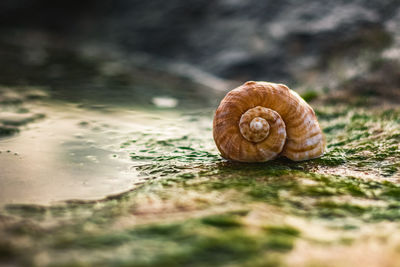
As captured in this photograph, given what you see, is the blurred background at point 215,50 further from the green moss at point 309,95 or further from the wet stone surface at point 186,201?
the wet stone surface at point 186,201

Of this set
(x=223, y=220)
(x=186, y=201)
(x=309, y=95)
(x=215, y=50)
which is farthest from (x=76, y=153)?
(x=215, y=50)

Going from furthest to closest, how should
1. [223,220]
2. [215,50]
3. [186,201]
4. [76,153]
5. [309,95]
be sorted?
1. [215,50]
2. [309,95]
3. [76,153]
4. [186,201]
5. [223,220]

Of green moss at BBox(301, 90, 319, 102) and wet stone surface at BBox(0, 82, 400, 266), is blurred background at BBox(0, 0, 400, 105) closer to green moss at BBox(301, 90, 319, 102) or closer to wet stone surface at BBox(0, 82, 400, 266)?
green moss at BBox(301, 90, 319, 102)

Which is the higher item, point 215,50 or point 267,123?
point 215,50

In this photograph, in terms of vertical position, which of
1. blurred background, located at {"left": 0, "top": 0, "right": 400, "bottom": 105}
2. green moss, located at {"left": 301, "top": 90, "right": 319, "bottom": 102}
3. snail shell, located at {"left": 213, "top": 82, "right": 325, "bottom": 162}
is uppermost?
blurred background, located at {"left": 0, "top": 0, "right": 400, "bottom": 105}

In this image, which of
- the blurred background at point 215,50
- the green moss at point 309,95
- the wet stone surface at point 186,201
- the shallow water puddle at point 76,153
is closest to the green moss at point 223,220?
the wet stone surface at point 186,201

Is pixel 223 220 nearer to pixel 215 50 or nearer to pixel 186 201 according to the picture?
pixel 186 201

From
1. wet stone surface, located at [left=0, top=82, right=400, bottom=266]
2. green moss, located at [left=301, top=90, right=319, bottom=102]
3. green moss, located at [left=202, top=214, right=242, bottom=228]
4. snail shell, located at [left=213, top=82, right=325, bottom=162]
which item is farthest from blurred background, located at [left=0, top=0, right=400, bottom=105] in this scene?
green moss, located at [left=202, top=214, right=242, bottom=228]
